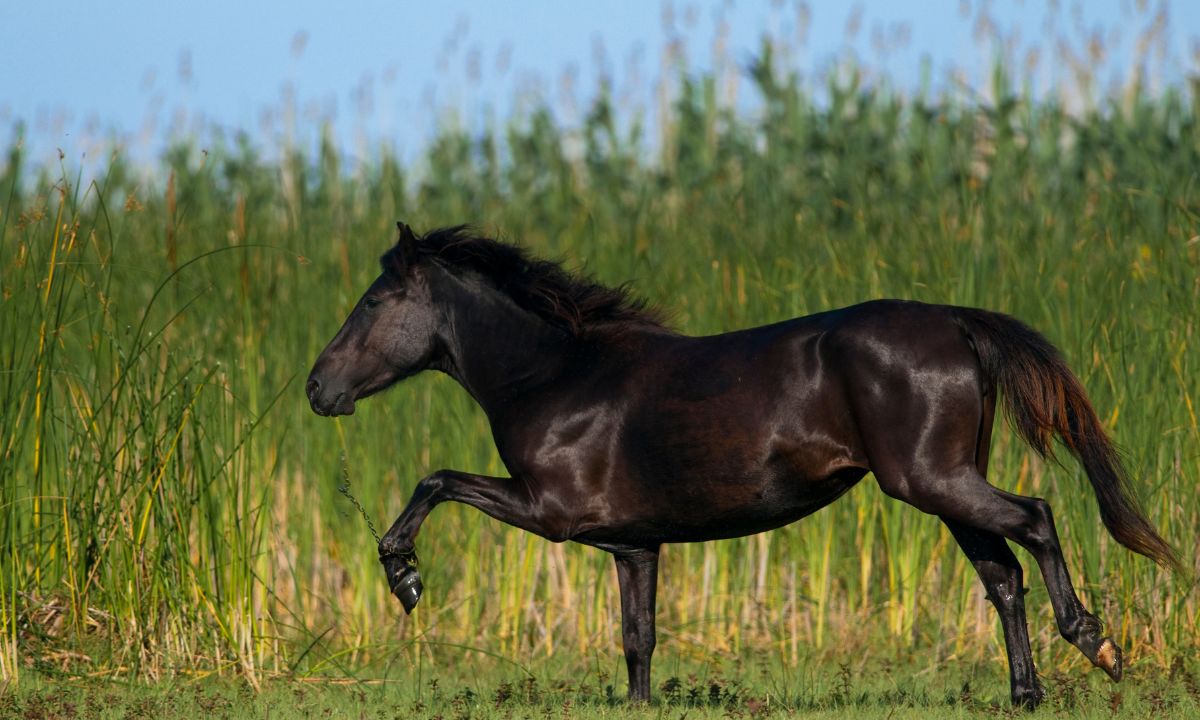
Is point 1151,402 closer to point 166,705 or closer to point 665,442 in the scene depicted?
point 665,442

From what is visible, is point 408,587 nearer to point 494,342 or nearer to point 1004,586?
point 494,342

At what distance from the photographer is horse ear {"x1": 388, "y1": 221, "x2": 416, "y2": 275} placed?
Result: 629 centimetres

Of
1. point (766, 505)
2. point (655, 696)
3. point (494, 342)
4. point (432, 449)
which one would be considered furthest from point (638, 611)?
point (432, 449)

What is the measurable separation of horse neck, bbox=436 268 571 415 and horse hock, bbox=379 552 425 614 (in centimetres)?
80

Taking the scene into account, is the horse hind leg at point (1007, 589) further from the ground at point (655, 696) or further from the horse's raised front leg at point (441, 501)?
the horse's raised front leg at point (441, 501)

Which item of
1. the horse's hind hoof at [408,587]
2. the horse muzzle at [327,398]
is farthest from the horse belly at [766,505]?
the horse muzzle at [327,398]

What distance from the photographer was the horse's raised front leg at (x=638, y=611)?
6.31m

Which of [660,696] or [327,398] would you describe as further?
[660,696]

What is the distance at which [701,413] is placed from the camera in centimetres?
577

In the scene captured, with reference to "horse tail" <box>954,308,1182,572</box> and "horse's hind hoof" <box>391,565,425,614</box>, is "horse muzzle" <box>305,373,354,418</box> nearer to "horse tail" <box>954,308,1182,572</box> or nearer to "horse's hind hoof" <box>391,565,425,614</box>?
"horse's hind hoof" <box>391,565,425,614</box>

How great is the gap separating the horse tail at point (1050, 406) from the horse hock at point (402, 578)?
7.66ft

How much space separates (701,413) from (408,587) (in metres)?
1.34

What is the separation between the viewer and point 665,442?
5832 millimetres

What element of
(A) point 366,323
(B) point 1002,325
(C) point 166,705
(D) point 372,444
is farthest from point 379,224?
(B) point 1002,325
